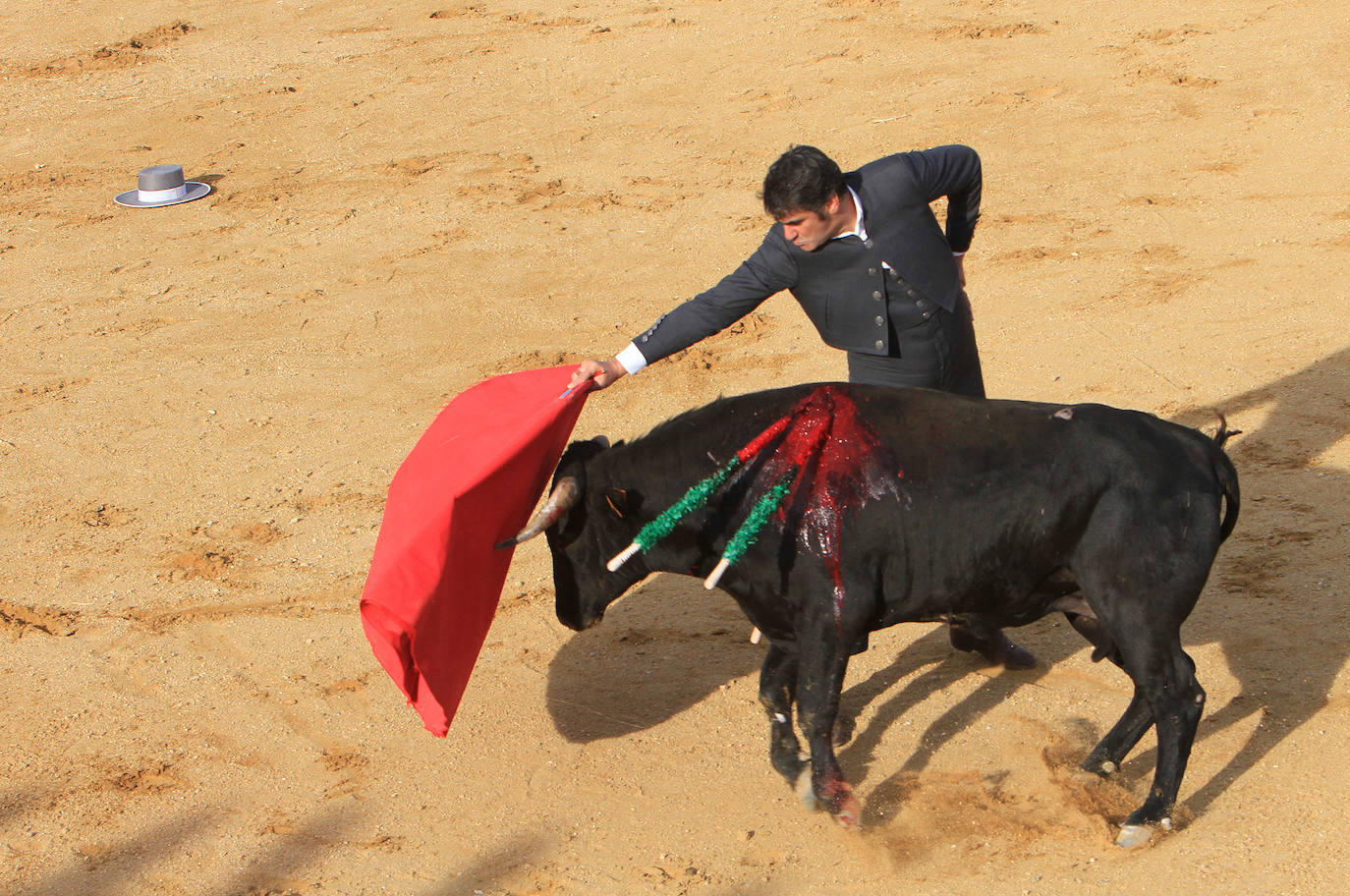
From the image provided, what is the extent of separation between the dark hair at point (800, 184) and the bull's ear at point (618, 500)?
88 centimetres

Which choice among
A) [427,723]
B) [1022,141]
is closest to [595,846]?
[427,723]

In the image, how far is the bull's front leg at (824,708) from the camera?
376cm

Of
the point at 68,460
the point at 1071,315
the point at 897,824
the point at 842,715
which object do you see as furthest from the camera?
the point at 1071,315

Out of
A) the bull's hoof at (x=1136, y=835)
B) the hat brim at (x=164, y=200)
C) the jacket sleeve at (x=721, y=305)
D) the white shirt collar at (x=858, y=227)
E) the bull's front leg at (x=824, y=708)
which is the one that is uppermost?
the white shirt collar at (x=858, y=227)

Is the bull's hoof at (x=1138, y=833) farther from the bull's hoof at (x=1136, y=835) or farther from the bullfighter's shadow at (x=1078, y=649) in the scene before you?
the bullfighter's shadow at (x=1078, y=649)

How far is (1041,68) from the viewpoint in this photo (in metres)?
10.6

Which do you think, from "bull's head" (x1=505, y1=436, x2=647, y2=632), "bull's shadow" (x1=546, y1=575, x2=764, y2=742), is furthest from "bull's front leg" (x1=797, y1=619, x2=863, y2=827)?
"bull's shadow" (x1=546, y1=575, x2=764, y2=742)

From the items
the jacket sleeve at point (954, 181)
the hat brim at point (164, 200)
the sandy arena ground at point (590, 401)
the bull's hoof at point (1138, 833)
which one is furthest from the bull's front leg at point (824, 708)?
the hat brim at point (164, 200)

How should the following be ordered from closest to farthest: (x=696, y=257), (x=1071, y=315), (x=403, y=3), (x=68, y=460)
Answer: (x=68, y=460), (x=1071, y=315), (x=696, y=257), (x=403, y=3)

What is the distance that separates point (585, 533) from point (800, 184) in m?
1.18

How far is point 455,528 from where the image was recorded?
387 cm

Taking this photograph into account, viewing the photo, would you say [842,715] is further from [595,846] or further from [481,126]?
[481,126]

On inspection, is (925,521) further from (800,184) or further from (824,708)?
(800,184)

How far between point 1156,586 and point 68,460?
5070 mm
